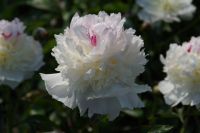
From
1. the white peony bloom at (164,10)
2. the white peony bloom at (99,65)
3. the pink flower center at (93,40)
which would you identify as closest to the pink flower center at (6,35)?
the white peony bloom at (99,65)

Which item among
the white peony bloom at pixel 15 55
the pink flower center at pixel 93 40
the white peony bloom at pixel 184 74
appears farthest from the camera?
the white peony bloom at pixel 15 55

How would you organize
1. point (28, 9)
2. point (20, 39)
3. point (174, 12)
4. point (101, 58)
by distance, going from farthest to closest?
point (28, 9) → point (174, 12) → point (20, 39) → point (101, 58)

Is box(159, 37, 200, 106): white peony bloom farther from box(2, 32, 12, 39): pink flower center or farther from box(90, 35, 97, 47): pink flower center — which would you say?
box(2, 32, 12, 39): pink flower center

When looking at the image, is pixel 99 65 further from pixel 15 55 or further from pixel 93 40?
pixel 15 55

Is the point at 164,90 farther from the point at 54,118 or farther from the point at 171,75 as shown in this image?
the point at 54,118

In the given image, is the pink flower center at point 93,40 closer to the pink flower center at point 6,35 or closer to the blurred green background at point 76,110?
the blurred green background at point 76,110

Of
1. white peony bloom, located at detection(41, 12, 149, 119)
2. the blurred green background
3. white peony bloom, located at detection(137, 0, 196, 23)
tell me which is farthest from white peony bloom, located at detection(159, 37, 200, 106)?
white peony bloom, located at detection(137, 0, 196, 23)

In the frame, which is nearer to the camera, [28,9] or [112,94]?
[112,94]

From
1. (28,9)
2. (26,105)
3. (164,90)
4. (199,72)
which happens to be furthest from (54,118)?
(28,9)
